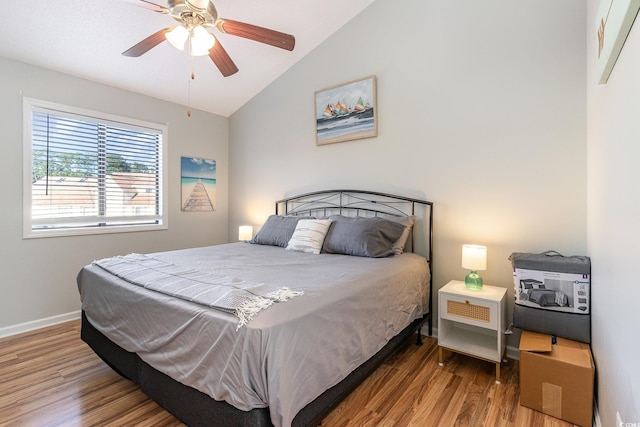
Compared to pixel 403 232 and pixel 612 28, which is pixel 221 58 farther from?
pixel 612 28

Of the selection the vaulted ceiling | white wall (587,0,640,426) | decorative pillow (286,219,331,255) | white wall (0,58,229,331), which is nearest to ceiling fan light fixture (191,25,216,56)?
the vaulted ceiling

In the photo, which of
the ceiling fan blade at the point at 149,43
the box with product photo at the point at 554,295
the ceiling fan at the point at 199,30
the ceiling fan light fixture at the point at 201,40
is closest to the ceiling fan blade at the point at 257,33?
the ceiling fan at the point at 199,30

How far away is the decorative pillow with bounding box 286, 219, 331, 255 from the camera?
9.37 ft

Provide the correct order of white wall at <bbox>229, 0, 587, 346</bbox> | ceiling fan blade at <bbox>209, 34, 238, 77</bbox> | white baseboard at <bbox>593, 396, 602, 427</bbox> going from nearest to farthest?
white baseboard at <bbox>593, 396, 602, 427</bbox> < white wall at <bbox>229, 0, 587, 346</bbox> < ceiling fan blade at <bbox>209, 34, 238, 77</bbox>

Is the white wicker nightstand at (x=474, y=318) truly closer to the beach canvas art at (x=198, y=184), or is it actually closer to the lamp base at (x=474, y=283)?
the lamp base at (x=474, y=283)

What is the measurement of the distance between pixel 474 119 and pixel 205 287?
2.42 meters

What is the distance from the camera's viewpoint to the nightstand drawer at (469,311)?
2.09 metres

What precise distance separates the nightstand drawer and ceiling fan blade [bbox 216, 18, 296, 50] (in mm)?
2178

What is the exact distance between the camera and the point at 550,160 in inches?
87.5

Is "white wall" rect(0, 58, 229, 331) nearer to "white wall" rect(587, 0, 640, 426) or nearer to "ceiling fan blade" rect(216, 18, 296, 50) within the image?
"ceiling fan blade" rect(216, 18, 296, 50)

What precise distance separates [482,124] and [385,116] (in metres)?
0.89

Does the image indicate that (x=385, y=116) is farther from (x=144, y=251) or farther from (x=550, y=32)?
(x=144, y=251)

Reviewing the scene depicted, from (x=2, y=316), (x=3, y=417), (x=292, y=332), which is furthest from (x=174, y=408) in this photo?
(x=2, y=316)

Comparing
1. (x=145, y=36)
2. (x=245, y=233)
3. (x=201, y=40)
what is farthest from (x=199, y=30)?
(x=245, y=233)
